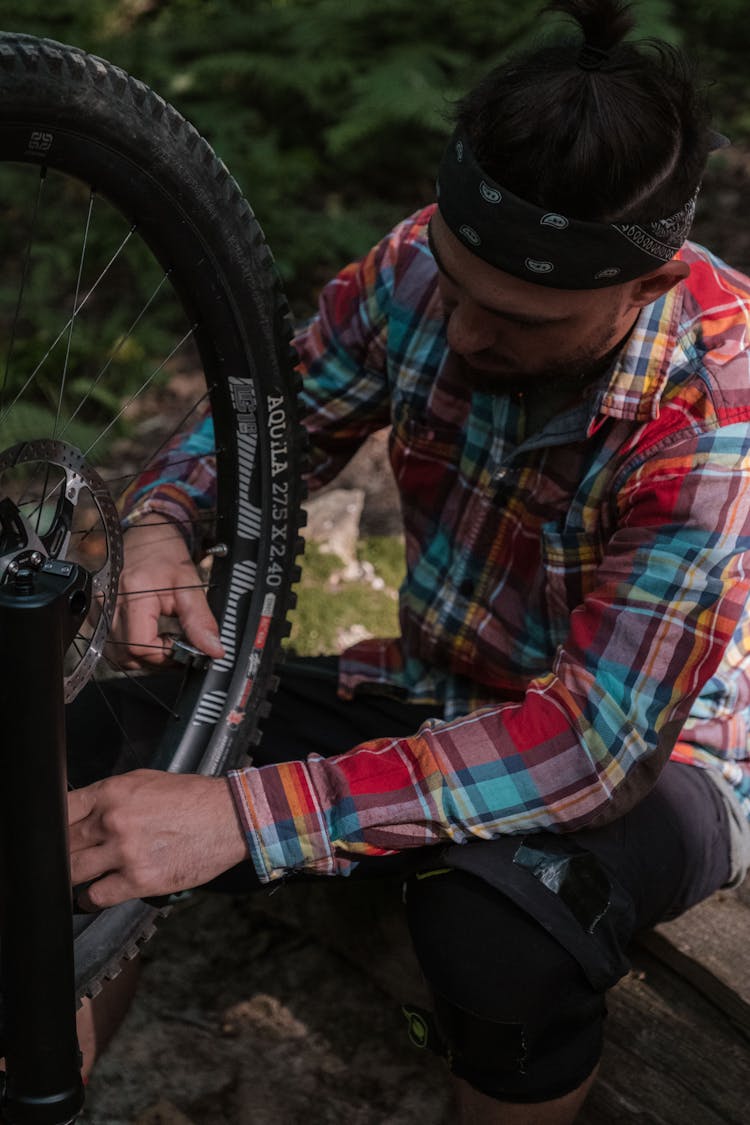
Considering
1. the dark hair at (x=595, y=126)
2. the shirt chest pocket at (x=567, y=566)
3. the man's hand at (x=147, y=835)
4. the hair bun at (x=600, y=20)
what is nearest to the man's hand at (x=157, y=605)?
the man's hand at (x=147, y=835)

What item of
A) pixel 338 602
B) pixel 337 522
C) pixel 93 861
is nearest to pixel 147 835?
pixel 93 861

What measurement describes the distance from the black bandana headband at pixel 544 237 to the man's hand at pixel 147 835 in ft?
2.58

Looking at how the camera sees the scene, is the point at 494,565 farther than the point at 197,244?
Yes

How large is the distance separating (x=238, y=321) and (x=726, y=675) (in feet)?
2.98

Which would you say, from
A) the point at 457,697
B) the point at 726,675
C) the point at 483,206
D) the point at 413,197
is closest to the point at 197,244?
the point at 483,206

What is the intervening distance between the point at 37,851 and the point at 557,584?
35.2 inches

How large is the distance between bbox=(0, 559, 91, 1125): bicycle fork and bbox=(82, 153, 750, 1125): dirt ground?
2.19 ft

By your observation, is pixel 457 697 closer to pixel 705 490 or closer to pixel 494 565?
pixel 494 565

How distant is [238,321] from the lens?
1893 mm

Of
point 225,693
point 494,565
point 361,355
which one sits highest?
point 361,355

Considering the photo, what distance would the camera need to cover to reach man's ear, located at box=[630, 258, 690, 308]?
1.78 m

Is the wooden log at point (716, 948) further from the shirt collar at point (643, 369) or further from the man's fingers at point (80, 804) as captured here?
the man's fingers at point (80, 804)

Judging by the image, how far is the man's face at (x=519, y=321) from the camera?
175cm

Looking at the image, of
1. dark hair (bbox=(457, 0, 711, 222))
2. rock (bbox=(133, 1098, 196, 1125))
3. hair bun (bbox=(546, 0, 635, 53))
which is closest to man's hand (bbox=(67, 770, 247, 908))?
rock (bbox=(133, 1098, 196, 1125))
